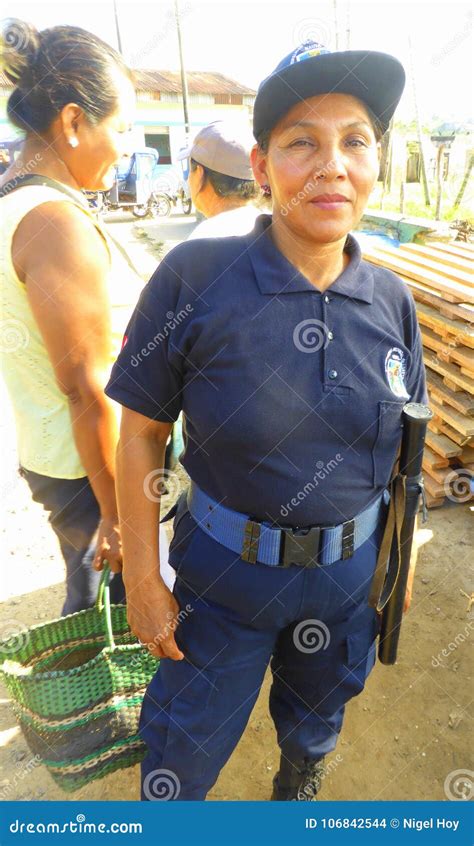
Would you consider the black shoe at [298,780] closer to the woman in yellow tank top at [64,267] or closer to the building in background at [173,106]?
the woman in yellow tank top at [64,267]

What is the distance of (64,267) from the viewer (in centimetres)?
149

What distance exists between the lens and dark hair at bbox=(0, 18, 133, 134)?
156cm

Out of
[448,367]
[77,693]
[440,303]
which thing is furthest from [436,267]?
[77,693]

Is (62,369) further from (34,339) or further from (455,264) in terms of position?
(455,264)

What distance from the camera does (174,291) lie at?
134cm

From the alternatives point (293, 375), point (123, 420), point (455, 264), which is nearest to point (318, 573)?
point (293, 375)

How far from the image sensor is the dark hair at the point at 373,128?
140 centimetres

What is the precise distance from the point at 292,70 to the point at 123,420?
95cm

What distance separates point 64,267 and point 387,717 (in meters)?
2.22

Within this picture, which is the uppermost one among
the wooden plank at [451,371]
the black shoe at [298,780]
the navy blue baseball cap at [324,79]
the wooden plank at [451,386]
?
the navy blue baseball cap at [324,79]

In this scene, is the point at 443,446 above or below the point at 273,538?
below

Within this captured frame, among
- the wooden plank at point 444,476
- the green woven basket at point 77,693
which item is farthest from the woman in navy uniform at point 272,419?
the wooden plank at point 444,476

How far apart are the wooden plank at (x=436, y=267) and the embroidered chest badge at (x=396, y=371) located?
2.04 meters

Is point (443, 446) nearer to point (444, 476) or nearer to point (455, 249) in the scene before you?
point (444, 476)
